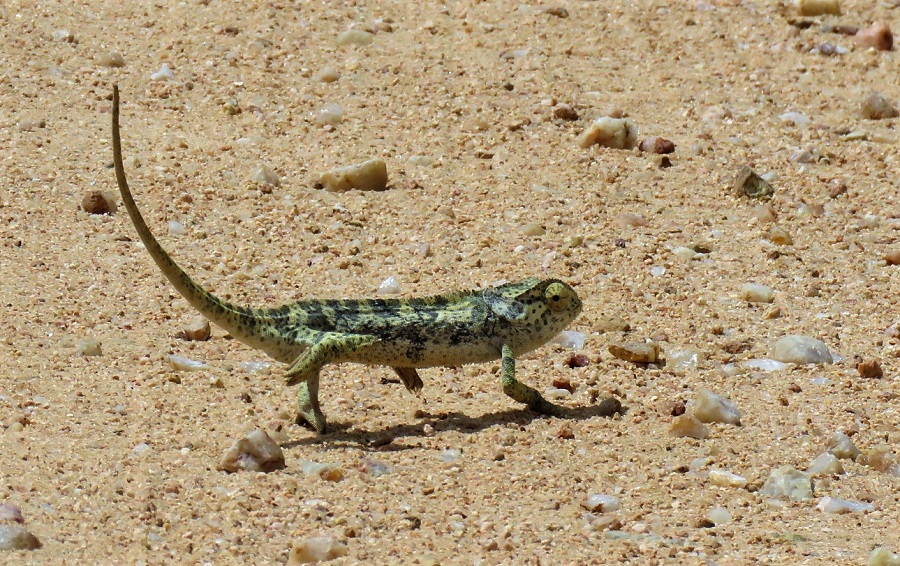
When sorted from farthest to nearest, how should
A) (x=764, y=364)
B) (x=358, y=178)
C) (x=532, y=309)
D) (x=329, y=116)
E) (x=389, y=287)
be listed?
(x=329, y=116) < (x=358, y=178) < (x=389, y=287) < (x=764, y=364) < (x=532, y=309)

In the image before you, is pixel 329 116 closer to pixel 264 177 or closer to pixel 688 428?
pixel 264 177

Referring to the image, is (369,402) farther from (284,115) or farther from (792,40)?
(792,40)

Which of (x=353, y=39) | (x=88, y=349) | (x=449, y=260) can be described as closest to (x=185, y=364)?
(x=88, y=349)

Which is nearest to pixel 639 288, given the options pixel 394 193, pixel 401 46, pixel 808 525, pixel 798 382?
pixel 798 382

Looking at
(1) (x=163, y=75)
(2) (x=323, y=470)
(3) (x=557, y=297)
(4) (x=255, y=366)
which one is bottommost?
(4) (x=255, y=366)

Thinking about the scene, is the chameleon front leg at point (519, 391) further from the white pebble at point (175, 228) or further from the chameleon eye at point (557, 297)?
the white pebble at point (175, 228)

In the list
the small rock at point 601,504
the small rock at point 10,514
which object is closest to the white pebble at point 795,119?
the small rock at point 601,504
